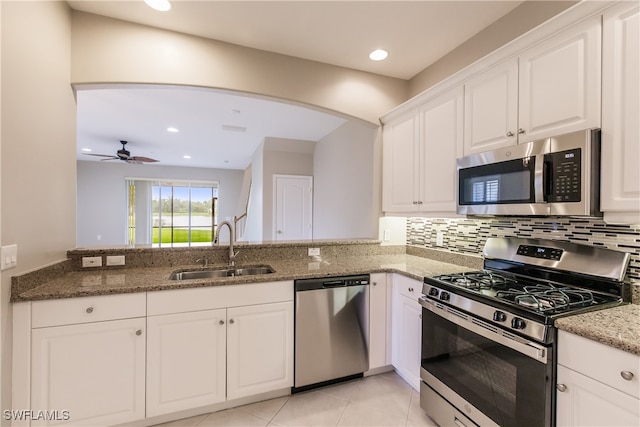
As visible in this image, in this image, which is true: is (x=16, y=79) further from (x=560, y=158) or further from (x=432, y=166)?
(x=560, y=158)

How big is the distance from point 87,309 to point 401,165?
99.3 inches

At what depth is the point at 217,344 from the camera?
5.92 feet

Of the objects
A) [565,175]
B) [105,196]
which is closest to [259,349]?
[565,175]

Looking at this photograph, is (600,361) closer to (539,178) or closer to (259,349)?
(539,178)

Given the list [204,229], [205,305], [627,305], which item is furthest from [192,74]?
[204,229]

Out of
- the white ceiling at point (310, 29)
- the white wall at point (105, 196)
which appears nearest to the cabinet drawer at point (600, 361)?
the white ceiling at point (310, 29)

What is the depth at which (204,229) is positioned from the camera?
344 inches

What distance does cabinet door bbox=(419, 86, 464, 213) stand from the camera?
2086 millimetres

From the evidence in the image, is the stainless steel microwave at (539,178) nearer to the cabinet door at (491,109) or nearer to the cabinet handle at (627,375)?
the cabinet door at (491,109)

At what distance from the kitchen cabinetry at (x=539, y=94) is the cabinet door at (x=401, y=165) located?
544mm

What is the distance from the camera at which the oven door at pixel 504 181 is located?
59.1 inches

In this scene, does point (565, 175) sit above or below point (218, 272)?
above

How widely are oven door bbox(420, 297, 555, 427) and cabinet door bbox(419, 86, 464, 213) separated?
2.72 ft

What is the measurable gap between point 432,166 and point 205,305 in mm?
1968
